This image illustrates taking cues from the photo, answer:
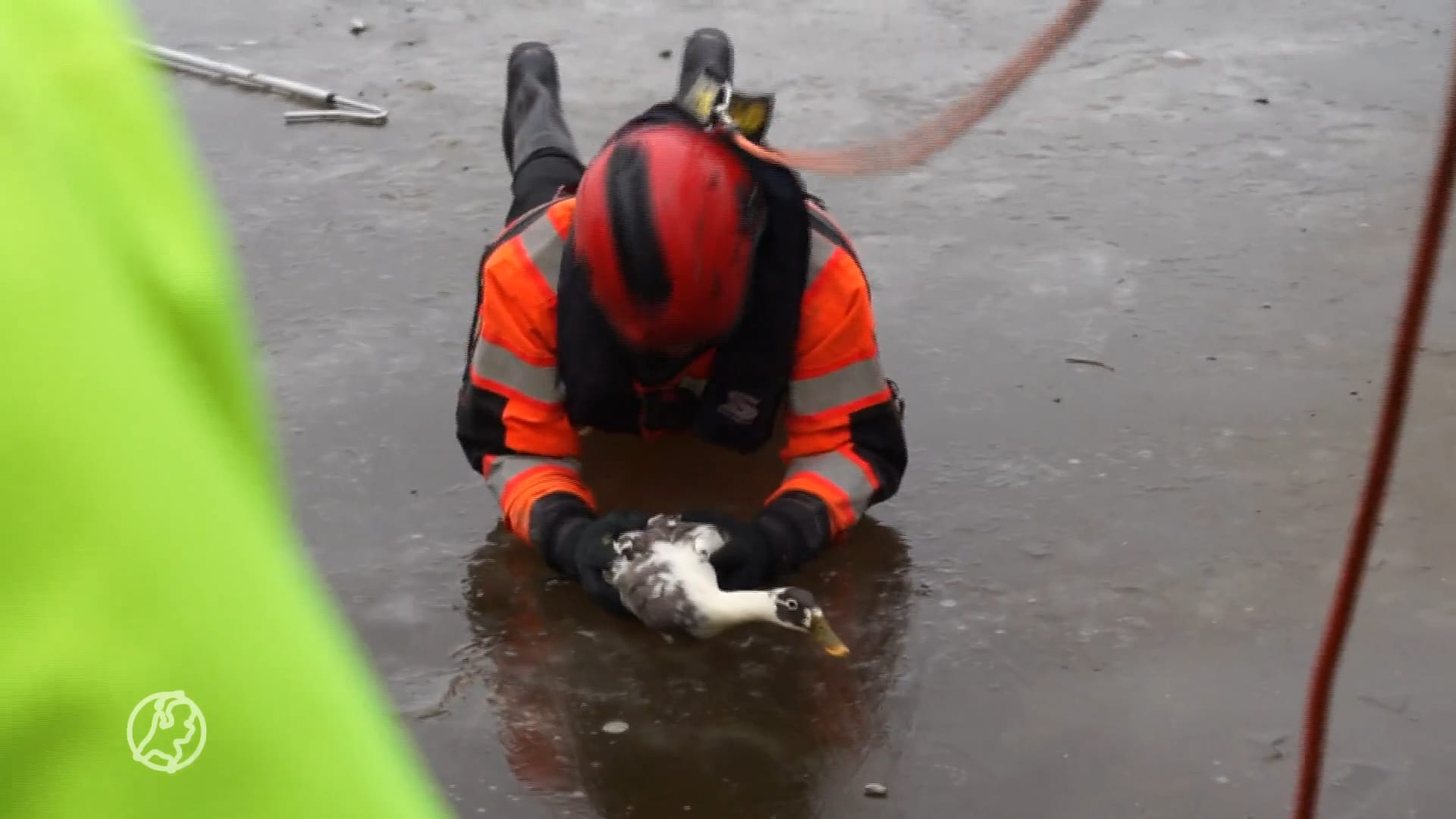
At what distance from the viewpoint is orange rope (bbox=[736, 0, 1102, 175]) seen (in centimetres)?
A: 117

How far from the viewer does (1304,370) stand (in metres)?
2.62

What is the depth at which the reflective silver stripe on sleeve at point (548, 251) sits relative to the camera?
2047mm

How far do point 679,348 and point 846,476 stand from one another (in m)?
0.34

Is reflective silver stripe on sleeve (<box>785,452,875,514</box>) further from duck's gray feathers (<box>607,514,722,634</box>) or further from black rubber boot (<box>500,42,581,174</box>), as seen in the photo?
black rubber boot (<box>500,42,581,174</box>)

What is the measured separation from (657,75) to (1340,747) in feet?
8.93

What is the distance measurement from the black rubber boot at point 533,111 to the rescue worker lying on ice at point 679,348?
54 cm

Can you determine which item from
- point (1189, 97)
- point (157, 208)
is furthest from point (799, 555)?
point (1189, 97)

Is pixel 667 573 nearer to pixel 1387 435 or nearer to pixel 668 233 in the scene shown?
pixel 668 233

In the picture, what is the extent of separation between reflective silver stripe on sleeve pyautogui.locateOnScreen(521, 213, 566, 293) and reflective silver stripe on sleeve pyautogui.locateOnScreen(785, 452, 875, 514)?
441 millimetres

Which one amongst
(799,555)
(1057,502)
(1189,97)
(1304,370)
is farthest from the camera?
(1189,97)

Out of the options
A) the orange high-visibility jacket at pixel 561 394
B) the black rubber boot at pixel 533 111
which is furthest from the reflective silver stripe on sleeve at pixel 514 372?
the black rubber boot at pixel 533 111

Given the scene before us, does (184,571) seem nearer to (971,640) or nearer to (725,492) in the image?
(971,640)

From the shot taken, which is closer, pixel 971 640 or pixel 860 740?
pixel 860 740

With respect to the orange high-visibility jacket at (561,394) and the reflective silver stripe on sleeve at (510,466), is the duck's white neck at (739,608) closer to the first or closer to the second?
the orange high-visibility jacket at (561,394)
